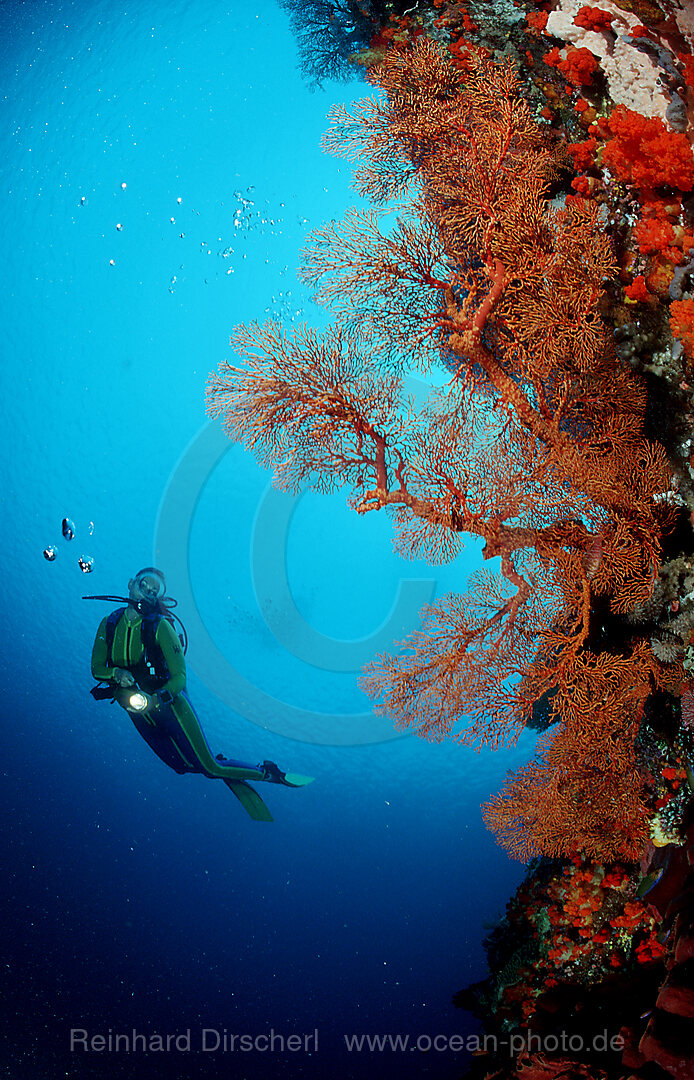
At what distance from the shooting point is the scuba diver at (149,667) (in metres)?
4.93

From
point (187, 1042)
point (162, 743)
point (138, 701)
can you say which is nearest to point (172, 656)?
point (138, 701)

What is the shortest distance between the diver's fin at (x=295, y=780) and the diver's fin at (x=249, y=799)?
351mm

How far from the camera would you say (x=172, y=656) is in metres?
4.93

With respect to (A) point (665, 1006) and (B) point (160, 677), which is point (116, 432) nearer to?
(B) point (160, 677)

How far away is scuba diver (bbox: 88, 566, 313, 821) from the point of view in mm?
4930

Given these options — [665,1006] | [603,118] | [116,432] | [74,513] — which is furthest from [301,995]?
[603,118]

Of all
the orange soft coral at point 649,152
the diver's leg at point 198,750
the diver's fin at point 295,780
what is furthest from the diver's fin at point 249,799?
the orange soft coral at point 649,152

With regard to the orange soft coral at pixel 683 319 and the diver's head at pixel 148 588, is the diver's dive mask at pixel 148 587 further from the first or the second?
the orange soft coral at pixel 683 319

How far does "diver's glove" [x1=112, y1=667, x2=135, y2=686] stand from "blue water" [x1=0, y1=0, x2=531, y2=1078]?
0.56 meters

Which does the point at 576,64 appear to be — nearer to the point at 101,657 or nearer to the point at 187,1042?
the point at 101,657

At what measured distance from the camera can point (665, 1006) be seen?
2.92 meters

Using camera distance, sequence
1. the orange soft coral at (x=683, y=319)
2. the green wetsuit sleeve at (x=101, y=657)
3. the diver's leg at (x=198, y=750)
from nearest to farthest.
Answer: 1. the orange soft coral at (x=683, y=319)
2. the green wetsuit sleeve at (x=101, y=657)
3. the diver's leg at (x=198, y=750)

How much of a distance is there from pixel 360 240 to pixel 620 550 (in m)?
2.35

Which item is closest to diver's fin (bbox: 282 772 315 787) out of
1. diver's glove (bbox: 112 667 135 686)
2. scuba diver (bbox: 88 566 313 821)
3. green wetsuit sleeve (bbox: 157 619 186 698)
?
scuba diver (bbox: 88 566 313 821)
